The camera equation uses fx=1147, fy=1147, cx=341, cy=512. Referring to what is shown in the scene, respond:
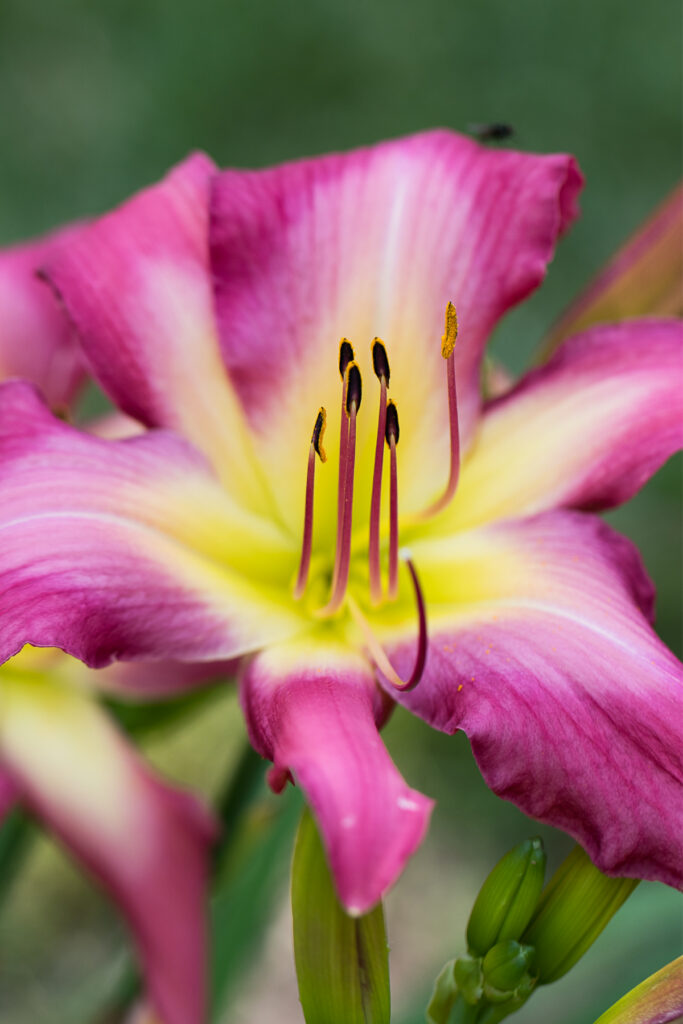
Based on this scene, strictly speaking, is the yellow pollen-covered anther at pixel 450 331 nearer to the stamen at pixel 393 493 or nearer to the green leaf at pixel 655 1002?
the stamen at pixel 393 493

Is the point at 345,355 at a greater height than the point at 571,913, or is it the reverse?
the point at 345,355

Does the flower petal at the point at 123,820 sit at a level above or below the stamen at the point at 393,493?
below

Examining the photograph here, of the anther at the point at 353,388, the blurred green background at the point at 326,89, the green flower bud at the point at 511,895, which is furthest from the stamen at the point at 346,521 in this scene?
the blurred green background at the point at 326,89

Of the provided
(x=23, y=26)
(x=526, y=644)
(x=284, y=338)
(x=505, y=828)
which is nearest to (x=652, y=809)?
(x=526, y=644)

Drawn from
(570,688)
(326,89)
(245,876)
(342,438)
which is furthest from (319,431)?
(326,89)

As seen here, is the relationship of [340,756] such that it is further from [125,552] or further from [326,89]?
[326,89]

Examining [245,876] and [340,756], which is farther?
[245,876]

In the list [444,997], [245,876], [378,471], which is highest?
[378,471]

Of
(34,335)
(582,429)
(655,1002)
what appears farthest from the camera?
(34,335)
